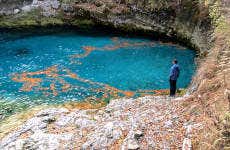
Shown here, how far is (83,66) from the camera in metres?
35.5

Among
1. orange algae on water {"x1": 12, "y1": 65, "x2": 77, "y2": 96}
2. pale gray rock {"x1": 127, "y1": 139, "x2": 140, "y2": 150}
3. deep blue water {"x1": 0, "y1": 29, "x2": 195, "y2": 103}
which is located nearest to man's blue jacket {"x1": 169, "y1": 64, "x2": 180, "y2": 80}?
deep blue water {"x1": 0, "y1": 29, "x2": 195, "y2": 103}

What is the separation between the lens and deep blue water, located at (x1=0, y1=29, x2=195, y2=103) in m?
30.0

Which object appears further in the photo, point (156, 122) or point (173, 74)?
point (173, 74)

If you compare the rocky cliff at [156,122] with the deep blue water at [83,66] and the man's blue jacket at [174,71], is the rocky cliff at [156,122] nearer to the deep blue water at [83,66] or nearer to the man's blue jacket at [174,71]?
the man's blue jacket at [174,71]

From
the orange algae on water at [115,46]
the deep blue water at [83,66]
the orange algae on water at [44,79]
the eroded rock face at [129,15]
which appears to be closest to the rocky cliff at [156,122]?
the deep blue water at [83,66]

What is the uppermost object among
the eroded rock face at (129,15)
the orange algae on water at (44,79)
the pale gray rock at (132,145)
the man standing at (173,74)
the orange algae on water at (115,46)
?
the eroded rock face at (129,15)

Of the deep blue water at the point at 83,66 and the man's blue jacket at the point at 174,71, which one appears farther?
the deep blue water at the point at 83,66

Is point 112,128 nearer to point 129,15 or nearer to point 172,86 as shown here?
point 172,86

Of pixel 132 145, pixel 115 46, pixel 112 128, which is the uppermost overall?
pixel 115 46

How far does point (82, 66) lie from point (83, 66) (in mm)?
92

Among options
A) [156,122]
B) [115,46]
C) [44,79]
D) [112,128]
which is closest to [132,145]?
[112,128]

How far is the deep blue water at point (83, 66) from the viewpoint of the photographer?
1182 inches

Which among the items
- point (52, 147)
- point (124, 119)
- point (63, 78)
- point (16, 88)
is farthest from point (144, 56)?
point (52, 147)

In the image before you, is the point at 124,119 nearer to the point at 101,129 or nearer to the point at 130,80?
the point at 101,129
